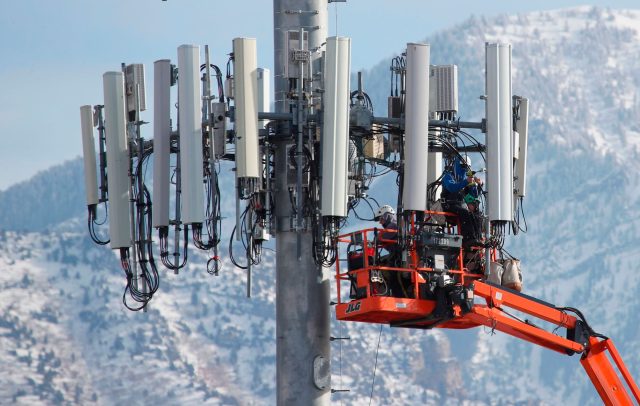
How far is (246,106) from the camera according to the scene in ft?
138

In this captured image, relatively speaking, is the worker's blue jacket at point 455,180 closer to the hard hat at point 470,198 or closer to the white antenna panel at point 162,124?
the hard hat at point 470,198

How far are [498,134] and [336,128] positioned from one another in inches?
151

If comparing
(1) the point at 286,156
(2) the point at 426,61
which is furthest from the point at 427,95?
(1) the point at 286,156

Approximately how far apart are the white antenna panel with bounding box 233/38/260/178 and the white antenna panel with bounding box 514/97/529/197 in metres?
6.91

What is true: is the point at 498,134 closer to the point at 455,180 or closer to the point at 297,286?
the point at 455,180

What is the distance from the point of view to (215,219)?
4394 centimetres

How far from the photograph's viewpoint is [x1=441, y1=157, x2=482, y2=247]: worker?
44750mm

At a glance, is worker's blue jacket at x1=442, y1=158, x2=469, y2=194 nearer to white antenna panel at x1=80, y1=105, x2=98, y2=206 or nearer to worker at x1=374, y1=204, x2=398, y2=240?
worker at x1=374, y1=204, x2=398, y2=240

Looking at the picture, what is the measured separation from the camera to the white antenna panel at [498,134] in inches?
1697

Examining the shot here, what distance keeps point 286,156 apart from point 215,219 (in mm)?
2115

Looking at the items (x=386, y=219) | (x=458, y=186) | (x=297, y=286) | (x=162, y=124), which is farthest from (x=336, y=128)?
(x=458, y=186)

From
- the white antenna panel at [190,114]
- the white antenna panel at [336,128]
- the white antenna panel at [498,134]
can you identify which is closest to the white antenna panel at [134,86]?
the white antenna panel at [190,114]

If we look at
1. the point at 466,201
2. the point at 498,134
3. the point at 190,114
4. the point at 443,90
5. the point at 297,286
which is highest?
the point at 443,90

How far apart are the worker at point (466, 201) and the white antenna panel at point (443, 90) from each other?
5.62ft
